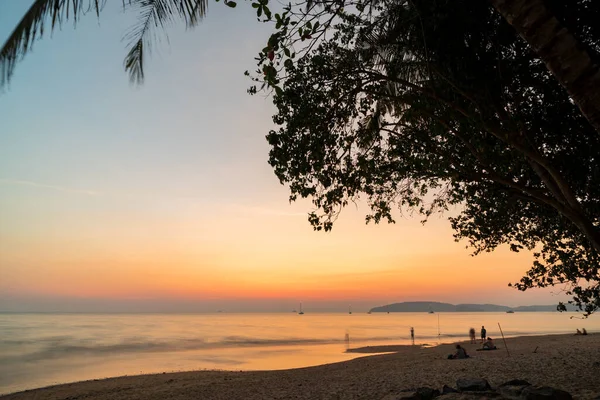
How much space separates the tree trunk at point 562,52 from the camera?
3482 mm

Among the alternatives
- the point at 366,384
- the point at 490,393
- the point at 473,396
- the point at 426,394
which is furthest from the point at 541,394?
the point at 366,384

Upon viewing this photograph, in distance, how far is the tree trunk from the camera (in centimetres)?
348

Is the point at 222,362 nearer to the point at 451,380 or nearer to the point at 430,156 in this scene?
the point at 451,380

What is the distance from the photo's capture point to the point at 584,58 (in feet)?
11.5

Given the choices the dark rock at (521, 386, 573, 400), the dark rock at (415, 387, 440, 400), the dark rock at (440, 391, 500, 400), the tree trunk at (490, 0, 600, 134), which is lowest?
the dark rock at (415, 387, 440, 400)

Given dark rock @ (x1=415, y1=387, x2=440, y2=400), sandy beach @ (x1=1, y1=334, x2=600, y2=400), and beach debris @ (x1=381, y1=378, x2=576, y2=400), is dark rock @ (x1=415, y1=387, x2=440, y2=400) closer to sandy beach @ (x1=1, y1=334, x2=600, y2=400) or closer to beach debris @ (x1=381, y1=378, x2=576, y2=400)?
beach debris @ (x1=381, y1=378, x2=576, y2=400)

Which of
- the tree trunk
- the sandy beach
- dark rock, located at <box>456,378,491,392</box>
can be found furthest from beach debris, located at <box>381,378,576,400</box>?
the tree trunk

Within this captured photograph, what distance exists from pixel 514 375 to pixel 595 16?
976cm

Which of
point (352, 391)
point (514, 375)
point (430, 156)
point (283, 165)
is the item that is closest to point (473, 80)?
point (430, 156)

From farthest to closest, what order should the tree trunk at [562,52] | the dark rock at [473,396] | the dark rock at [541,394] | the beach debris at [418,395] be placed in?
the beach debris at [418,395], the dark rock at [473,396], the dark rock at [541,394], the tree trunk at [562,52]

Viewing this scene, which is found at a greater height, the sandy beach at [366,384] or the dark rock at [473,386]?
the dark rock at [473,386]

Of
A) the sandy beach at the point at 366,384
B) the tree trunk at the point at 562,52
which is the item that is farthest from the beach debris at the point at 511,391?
the tree trunk at the point at 562,52

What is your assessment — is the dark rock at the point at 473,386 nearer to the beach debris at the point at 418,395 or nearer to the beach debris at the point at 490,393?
the beach debris at the point at 490,393

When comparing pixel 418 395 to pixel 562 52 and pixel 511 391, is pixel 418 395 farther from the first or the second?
pixel 562 52
